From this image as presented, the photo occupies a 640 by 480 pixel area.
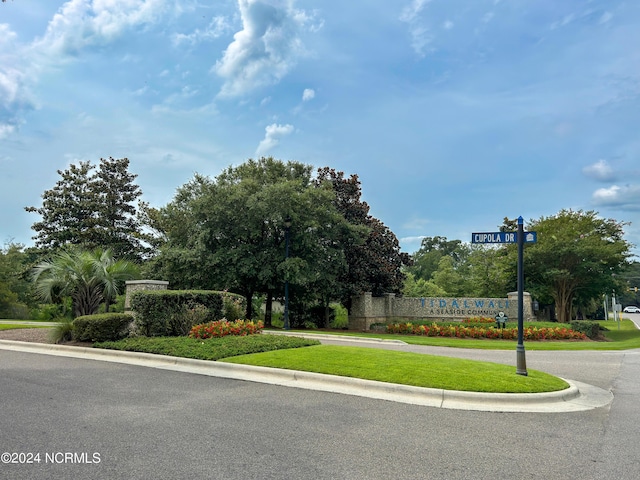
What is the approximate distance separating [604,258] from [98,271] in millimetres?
27468

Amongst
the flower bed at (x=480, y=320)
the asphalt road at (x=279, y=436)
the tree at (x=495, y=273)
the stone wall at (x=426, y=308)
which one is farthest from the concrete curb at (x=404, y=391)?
the tree at (x=495, y=273)

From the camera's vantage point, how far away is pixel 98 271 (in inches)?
671

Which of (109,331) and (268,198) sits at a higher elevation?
(268,198)

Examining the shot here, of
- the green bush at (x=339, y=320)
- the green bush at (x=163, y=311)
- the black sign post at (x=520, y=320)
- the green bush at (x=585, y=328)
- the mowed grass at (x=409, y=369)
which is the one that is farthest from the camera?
the green bush at (x=339, y=320)

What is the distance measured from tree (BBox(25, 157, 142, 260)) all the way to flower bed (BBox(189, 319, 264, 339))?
27.6 m

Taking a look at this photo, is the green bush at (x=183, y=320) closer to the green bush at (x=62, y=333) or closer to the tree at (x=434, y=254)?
the green bush at (x=62, y=333)

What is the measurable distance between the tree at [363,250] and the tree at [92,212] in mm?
18488

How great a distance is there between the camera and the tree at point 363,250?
29188 millimetres

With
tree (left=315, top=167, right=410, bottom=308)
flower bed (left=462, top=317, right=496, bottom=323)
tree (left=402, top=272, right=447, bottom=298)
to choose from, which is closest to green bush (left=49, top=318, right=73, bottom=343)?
tree (left=315, top=167, right=410, bottom=308)

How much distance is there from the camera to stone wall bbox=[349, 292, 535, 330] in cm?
2752

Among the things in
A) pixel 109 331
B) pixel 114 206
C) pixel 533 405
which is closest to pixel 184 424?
pixel 533 405

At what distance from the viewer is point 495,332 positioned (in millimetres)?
23047

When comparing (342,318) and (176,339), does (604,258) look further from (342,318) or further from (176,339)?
(176,339)

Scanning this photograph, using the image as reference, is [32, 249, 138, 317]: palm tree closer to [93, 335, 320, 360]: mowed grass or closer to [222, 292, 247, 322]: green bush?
[222, 292, 247, 322]: green bush
